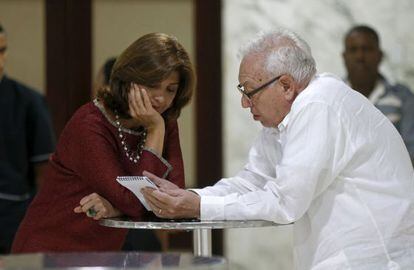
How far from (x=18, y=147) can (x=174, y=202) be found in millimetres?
2577

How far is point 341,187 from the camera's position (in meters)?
3.59

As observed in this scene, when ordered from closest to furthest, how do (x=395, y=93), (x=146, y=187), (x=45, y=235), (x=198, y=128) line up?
(x=146, y=187) < (x=45, y=235) < (x=395, y=93) < (x=198, y=128)

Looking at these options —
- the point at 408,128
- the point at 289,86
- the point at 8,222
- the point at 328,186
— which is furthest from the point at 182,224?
the point at 408,128

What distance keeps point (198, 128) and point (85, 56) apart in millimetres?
836

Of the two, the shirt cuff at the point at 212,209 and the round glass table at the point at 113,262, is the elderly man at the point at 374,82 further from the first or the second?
the round glass table at the point at 113,262

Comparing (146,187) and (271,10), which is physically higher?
(271,10)

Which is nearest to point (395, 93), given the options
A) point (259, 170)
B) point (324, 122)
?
point (259, 170)

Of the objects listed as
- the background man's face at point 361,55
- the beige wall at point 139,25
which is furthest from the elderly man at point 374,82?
the beige wall at point 139,25

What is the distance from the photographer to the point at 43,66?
22.2 ft

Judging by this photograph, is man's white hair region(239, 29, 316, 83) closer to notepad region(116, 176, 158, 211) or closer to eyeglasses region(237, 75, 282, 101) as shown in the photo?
eyeglasses region(237, 75, 282, 101)

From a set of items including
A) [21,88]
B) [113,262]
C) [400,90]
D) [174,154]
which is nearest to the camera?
[113,262]

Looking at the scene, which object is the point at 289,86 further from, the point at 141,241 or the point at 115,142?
the point at 141,241

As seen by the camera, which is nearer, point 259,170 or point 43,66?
point 259,170

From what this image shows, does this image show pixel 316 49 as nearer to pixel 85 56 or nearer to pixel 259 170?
pixel 85 56
